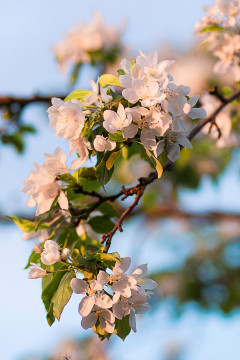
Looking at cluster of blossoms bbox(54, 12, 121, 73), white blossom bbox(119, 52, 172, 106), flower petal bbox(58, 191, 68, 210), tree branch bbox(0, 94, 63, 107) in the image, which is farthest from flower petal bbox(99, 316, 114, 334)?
cluster of blossoms bbox(54, 12, 121, 73)

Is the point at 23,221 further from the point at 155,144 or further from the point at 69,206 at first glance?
the point at 155,144

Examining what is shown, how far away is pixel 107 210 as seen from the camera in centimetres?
129

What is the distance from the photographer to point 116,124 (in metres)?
0.96

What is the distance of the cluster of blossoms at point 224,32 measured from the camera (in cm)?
156

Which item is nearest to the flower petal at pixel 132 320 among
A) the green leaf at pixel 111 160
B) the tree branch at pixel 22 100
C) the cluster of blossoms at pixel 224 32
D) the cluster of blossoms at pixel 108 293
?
the cluster of blossoms at pixel 108 293

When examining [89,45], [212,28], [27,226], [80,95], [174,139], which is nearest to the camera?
[174,139]

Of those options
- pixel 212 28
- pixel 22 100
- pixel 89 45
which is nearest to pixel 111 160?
pixel 212 28

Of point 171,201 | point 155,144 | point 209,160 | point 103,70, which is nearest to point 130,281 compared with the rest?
point 155,144

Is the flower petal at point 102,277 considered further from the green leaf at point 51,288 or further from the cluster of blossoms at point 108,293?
the green leaf at point 51,288

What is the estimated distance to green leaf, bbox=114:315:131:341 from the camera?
95 cm

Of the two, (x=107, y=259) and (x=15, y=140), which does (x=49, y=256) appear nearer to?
(x=107, y=259)

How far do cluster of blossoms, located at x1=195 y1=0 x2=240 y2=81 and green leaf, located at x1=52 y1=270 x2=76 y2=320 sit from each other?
1006mm

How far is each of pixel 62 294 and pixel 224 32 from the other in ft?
3.58

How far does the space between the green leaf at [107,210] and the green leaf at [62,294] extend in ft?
1.17
